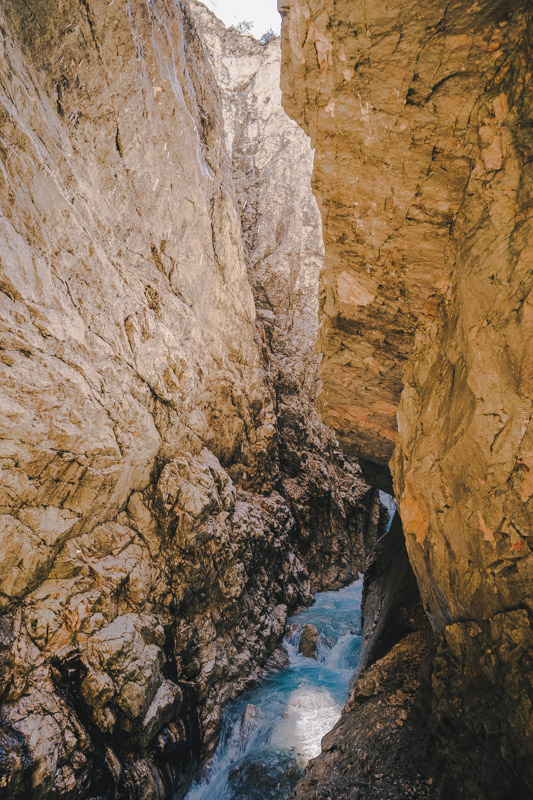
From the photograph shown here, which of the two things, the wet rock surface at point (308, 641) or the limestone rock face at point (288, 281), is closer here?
the wet rock surface at point (308, 641)

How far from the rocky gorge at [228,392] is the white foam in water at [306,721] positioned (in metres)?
1.61

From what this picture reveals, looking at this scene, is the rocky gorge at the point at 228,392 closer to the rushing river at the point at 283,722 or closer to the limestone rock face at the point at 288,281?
the rushing river at the point at 283,722

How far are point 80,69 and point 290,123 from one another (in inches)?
763

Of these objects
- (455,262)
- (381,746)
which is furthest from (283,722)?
(455,262)

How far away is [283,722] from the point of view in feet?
34.7

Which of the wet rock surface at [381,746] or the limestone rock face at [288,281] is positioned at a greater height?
the limestone rock face at [288,281]

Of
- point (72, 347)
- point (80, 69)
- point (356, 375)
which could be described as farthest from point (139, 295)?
point (356, 375)

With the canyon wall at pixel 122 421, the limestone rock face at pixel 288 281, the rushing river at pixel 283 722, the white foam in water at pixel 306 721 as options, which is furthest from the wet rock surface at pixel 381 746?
the limestone rock face at pixel 288 281

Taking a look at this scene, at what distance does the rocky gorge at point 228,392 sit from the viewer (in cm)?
420

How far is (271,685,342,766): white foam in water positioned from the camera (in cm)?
964

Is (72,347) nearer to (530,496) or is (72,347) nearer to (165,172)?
(165,172)

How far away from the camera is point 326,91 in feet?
16.2

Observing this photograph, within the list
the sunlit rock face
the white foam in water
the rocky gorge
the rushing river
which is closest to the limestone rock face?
the rocky gorge

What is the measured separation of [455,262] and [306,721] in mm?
12055
